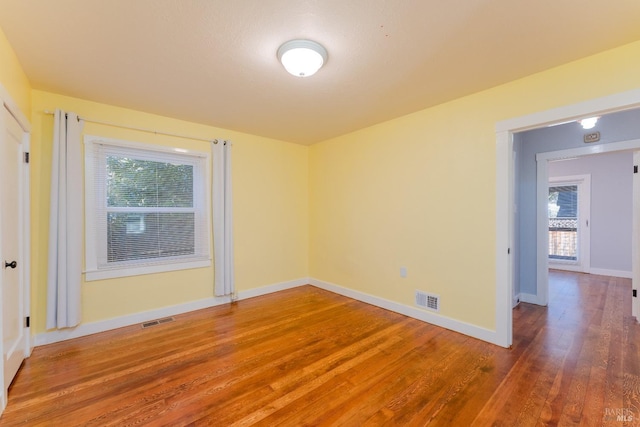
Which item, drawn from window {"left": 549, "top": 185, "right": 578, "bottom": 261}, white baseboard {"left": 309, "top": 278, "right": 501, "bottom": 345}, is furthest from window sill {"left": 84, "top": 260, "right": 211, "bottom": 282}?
window {"left": 549, "top": 185, "right": 578, "bottom": 261}

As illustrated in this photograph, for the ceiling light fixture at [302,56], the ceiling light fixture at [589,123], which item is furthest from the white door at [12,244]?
the ceiling light fixture at [589,123]

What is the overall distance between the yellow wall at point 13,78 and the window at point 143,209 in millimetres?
612

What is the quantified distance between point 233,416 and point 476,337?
7.90ft

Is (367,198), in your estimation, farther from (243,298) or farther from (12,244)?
(12,244)

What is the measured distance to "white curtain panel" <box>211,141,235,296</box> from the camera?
384 cm

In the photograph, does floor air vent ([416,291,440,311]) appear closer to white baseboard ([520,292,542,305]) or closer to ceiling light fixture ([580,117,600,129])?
white baseboard ([520,292,542,305])

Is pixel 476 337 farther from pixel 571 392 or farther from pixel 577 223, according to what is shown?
→ pixel 577 223

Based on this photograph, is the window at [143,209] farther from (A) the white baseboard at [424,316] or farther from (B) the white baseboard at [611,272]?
(B) the white baseboard at [611,272]

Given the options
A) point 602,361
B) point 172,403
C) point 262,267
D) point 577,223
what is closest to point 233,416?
point 172,403

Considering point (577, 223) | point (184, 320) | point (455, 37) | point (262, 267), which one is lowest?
point (184, 320)

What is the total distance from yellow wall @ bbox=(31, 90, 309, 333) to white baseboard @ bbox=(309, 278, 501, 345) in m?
1.10

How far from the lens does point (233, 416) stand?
1757mm

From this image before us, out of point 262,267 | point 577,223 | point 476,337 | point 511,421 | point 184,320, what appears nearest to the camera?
point 511,421

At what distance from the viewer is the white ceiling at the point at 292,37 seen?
167 centimetres
